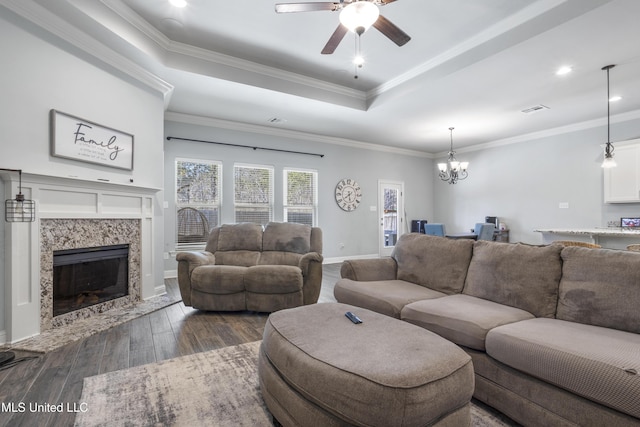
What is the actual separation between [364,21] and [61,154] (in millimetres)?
2968

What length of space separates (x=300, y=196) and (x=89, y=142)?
3.97 metres

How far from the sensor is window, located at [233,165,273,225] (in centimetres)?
591

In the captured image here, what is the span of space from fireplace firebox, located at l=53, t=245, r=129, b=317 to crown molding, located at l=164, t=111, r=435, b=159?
106 inches

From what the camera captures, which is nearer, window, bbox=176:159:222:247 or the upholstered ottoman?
the upholstered ottoman

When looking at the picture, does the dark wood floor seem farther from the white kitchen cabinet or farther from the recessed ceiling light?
the white kitchen cabinet

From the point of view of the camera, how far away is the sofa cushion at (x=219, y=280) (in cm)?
322

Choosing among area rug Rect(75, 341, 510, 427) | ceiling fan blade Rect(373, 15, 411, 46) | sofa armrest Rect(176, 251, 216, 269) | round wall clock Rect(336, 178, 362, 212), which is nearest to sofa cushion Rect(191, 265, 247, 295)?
sofa armrest Rect(176, 251, 216, 269)

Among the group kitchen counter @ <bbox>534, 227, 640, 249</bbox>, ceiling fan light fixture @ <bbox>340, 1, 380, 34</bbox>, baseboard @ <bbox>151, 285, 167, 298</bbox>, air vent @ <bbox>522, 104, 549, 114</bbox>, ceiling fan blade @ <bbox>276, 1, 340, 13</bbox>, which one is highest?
air vent @ <bbox>522, 104, 549, 114</bbox>

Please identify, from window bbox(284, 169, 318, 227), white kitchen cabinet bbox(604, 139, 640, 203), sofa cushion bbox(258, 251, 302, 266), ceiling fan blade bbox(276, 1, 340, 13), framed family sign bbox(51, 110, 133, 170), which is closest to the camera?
ceiling fan blade bbox(276, 1, 340, 13)

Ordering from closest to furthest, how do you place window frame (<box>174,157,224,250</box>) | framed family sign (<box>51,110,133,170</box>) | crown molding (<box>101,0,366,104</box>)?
framed family sign (<box>51,110,133,170</box>) < crown molding (<box>101,0,366,104</box>) < window frame (<box>174,157,224,250</box>)

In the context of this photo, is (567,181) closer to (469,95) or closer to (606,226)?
(606,226)

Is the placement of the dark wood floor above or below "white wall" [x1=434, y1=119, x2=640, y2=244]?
below

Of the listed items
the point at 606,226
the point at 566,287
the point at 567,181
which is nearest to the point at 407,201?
the point at 567,181

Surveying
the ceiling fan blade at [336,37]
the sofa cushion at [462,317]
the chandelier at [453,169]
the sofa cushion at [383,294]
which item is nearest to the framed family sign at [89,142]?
the ceiling fan blade at [336,37]
